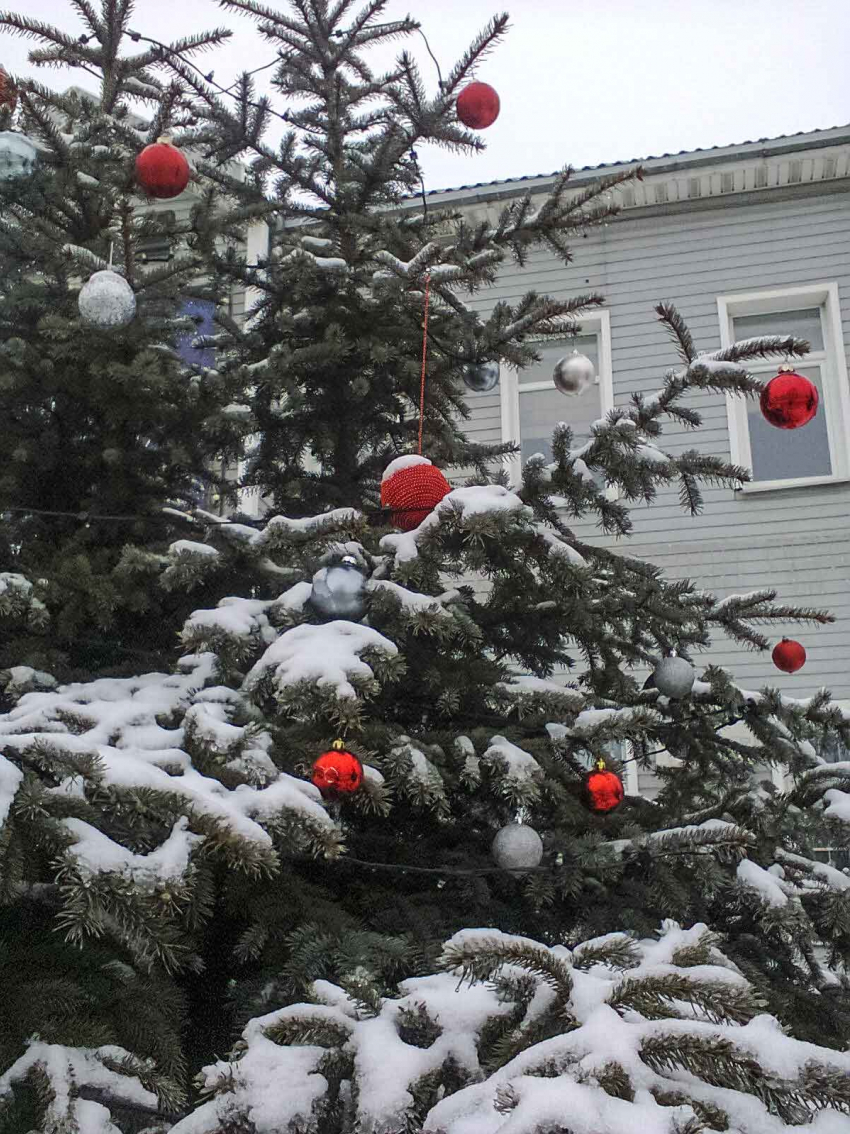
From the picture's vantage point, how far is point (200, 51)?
408 centimetres

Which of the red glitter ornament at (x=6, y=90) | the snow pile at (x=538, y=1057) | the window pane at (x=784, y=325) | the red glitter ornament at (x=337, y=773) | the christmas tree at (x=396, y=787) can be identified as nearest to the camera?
the snow pile at (x=538, y=1057)

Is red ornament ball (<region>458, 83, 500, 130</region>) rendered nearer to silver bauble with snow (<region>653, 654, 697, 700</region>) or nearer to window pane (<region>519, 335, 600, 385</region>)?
silver bauble with snow (<region>653, 654, 697, 700</region>)

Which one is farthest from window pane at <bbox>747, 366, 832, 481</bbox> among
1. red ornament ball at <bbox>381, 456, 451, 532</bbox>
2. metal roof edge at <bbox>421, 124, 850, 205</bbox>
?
red ornament ball at <bbox>381, 456, 451, 532</bbox>

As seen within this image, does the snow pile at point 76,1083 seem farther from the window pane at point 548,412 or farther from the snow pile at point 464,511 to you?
the window pane at point 548,412

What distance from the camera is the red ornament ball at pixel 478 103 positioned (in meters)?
3.78

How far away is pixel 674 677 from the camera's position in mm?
3324

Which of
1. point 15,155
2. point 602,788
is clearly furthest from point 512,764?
point 15,155

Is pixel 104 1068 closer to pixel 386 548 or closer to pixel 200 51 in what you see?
pixel 386 548

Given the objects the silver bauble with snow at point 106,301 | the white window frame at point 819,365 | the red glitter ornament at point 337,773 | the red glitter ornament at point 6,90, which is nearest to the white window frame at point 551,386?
the white window frame at point 819,365

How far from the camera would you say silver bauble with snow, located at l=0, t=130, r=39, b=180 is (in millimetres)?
3461

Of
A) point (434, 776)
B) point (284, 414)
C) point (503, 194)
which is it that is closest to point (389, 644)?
point (434, 776)

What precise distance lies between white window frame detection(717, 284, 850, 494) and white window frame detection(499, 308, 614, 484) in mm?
986

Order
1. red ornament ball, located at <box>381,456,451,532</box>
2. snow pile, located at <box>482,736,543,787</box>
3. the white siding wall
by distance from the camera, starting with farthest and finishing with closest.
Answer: the white siding wall < red ornament ball, located at <box>381,456,451,532</box> < snow pile, located at <box>482,736,543,787</box>

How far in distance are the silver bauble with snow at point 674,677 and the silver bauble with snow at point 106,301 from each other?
198cm
